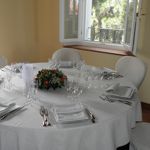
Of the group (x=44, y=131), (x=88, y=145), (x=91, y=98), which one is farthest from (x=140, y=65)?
(x=44, y=131)

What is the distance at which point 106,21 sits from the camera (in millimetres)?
3664

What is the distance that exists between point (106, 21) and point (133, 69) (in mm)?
1633

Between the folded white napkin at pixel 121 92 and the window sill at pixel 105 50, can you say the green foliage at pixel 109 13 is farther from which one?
the folded white napkin at pixel 121 92

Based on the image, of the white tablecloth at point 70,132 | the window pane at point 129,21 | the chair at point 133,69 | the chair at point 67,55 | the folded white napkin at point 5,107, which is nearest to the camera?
the white tablecloth at point 70,132

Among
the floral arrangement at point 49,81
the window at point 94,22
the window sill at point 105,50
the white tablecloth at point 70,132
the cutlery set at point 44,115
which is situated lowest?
the white tablecloth at point 70,132

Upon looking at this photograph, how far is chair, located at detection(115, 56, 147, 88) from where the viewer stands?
2131mm

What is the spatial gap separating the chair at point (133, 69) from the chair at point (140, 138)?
46 cm

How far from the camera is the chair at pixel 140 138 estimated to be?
5.15 feet

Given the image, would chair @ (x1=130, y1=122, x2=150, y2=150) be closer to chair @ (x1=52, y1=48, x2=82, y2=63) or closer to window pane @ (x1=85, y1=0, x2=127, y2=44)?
chair @ (x1=52, y1=48, x2=82, y2=63)

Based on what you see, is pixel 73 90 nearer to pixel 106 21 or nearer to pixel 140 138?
pixel 140 138

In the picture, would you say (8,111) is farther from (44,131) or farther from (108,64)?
(108,64)

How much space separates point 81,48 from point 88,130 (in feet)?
8.16

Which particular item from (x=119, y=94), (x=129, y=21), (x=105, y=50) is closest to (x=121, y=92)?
(x=119, y=94)

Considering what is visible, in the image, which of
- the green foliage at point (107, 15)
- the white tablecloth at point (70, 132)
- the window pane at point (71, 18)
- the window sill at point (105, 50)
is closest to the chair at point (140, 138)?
the white tablecloth at point (70, 132)
